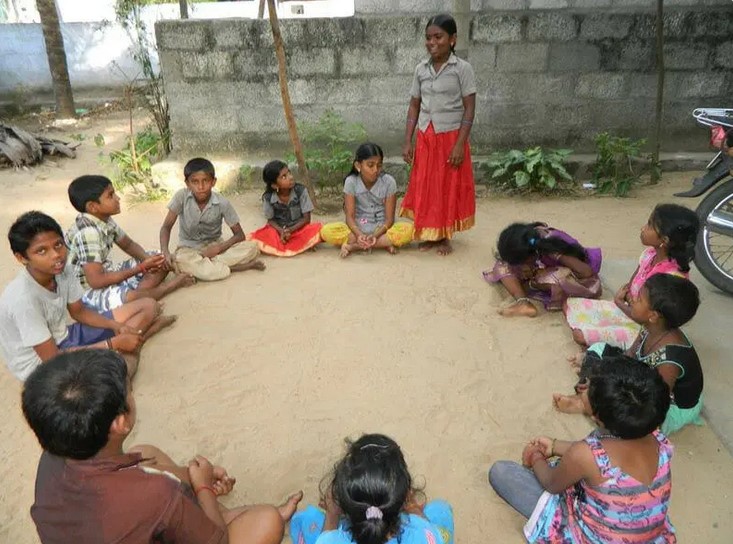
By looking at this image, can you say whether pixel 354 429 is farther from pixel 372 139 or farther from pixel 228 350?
pixel 372 139

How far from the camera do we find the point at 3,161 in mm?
6367

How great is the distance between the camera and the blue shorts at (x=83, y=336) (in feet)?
8.71

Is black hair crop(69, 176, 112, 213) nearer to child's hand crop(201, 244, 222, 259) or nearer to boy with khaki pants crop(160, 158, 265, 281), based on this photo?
boy with khaki pants crop(160, 158, 265, 281)

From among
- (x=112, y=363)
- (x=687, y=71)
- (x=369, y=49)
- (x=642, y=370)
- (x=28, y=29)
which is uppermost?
(x=28, y=29)

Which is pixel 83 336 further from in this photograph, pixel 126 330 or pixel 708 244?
pixel 708 244

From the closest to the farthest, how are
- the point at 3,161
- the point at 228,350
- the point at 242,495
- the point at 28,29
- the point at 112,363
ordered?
the point at 112,363, the point at 242,495, the point at 228,350, the point at 3,161, the point at 28,29

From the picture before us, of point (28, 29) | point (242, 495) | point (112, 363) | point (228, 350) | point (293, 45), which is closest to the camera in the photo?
point (112, 363)

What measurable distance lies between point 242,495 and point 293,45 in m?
4.39

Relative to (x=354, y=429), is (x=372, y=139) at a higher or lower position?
higher

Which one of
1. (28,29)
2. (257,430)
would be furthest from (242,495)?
(28,29)

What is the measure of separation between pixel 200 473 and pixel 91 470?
61cm

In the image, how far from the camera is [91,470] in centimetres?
133

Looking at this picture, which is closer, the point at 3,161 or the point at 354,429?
the point at 354,429

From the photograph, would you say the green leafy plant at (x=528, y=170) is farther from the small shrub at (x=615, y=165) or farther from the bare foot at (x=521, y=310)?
the bare foot at (x=521, y=310)
